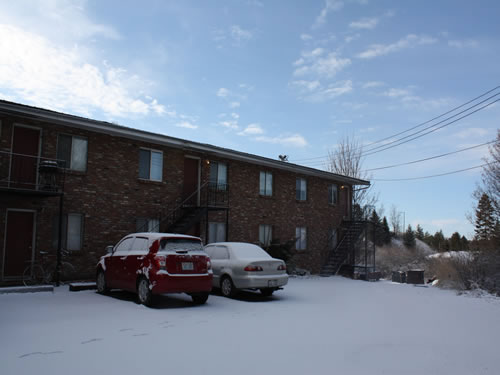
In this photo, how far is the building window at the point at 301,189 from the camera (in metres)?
23.3

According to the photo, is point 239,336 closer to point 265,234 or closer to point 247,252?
point 247,252

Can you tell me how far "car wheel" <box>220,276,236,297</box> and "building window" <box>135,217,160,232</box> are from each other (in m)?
4.89

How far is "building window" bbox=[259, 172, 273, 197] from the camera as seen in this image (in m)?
21.2

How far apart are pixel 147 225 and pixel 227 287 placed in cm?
558

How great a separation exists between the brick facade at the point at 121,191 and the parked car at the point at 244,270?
15.0 feet

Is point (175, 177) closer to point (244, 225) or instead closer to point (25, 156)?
point (244, 225)

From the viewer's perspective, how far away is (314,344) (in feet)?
22.0

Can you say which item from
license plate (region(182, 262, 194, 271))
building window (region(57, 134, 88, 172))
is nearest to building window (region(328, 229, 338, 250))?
building window (region(57, 134, 88, 172))

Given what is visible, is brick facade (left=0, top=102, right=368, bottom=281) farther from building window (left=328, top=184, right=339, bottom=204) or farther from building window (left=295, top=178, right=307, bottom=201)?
building window (left=328, top=184, right=339, bottom=204)

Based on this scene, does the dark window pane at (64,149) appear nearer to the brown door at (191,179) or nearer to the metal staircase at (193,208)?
the metal staircase at (193,208)

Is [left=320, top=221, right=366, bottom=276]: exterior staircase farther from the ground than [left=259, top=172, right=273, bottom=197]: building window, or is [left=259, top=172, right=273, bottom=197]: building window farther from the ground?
[left=259, top=172, right=273, bottom=197]: building window

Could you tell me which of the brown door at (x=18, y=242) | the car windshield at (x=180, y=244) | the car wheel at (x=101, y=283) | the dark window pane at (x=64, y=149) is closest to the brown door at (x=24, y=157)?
the dark window pane at (x=64, y=149)

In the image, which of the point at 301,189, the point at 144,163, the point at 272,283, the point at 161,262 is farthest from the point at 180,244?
the point at 301,189

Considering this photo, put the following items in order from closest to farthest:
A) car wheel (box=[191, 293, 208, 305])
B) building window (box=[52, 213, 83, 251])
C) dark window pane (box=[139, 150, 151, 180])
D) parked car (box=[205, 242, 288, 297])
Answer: car wheel (box=[191, 293, 208, 305]), parked car (box=[205, 242, 288, 297]), building window (box=[52, 213, 83, 251]), dark window pane (box=[139, 150, 151, 180])
